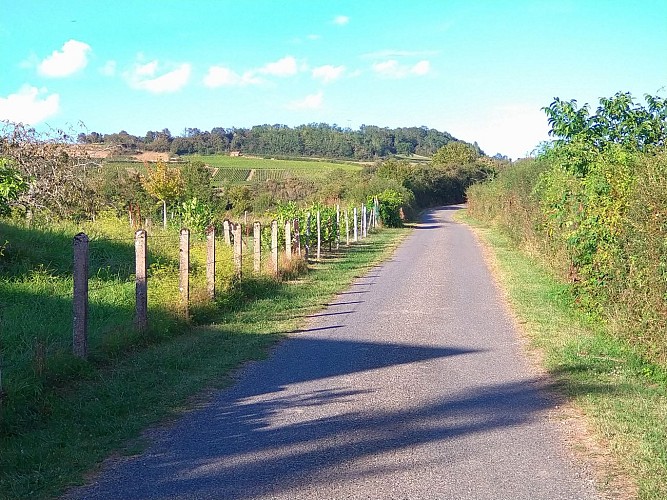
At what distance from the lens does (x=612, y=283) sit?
35.9 feet

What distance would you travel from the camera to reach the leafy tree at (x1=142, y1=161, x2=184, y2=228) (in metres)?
44.2

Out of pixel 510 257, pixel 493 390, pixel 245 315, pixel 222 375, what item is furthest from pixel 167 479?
pixel 510 257

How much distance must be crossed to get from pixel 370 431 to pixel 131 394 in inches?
107

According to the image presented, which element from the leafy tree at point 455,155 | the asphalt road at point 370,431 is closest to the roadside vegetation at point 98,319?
the asphalt road at point 370,431

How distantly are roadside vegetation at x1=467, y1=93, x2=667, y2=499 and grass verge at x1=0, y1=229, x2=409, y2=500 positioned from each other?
4.04m

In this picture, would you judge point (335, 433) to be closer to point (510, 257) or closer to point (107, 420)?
point (107, 420)

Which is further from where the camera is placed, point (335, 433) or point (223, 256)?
point (223, 256)


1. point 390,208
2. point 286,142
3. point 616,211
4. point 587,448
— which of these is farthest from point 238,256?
point 286,142

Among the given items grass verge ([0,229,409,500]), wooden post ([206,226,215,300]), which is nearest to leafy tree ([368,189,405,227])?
grass verge ([0,229,409,500])

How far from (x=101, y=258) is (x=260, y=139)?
9903cm

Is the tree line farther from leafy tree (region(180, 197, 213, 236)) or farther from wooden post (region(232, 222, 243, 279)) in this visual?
wooden post (region(232, 222, 243, 279))

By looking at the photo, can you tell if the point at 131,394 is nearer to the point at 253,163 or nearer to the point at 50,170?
the point at 50,170

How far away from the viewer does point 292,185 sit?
66.3 m

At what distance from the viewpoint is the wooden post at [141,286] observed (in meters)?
10.5
